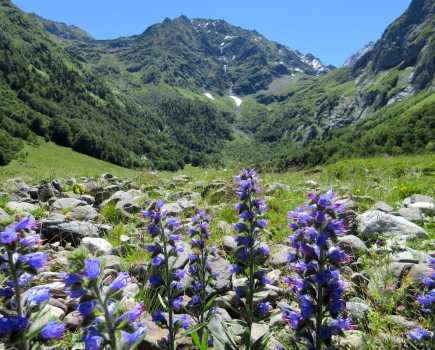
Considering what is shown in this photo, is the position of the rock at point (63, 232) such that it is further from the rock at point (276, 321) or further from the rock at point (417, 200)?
the rock at point (417, 200)

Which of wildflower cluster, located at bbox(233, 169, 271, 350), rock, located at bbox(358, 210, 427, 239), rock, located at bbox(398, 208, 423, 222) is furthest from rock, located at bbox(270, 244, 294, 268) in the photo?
rock, located at bbox(398, 208, 423, 222)

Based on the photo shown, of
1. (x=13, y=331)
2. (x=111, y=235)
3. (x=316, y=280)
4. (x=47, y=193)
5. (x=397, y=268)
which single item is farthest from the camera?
(x=47, y=193)

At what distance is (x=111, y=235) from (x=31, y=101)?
186m

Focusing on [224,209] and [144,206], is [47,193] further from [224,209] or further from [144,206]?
[224,209]

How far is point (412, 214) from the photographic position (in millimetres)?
9164

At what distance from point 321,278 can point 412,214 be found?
6.91 metres

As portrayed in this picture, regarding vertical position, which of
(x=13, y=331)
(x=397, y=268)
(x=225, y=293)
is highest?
(x=13, y=331)

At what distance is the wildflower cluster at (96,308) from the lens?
2.51 meters

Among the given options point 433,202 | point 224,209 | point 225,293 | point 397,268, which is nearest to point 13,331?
point 225,293

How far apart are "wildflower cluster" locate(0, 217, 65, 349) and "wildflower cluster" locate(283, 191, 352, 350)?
1824 millimetres

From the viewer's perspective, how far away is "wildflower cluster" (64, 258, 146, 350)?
251 cm

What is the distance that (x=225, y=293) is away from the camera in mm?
6125

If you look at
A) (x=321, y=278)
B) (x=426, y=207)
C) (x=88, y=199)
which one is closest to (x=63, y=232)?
(x=88, y=199)

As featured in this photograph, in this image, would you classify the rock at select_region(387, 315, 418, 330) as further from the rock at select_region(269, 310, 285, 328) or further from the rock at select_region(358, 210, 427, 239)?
the rock at select_region(358, 210, 427, 239)
